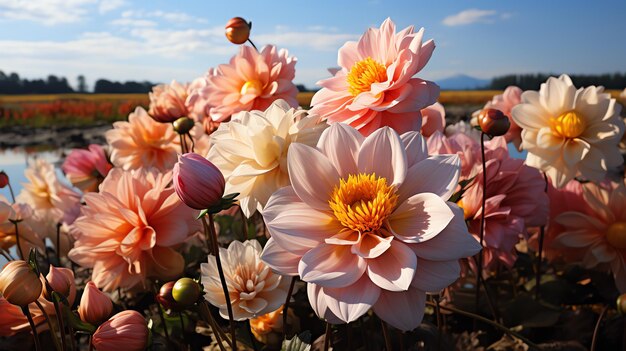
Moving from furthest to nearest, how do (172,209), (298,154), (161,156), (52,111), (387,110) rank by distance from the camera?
(52,111) < (161,156) < (172,209) < (387,110) < (298,154)

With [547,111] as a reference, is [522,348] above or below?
below

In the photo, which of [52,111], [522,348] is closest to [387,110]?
[522,348]

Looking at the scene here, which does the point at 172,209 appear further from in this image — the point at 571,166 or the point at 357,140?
the point at 571,166

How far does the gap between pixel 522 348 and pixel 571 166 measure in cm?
48

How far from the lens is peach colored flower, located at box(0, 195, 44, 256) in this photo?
130 centimetres

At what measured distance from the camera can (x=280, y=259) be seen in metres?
0.66

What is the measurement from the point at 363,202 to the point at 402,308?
138 mm

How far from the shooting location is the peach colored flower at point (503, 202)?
3.82 feet

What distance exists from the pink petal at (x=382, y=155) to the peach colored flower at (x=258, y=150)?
0.15 metres

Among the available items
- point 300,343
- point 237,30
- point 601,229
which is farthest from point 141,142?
point 601,229

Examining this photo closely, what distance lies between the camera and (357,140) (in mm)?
716

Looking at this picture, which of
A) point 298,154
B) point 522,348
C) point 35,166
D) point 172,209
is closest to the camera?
point 298,154

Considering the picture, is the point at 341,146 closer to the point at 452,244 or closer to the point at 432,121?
the point at 452,244

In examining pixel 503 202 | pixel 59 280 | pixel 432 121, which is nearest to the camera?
pixel 59 280
